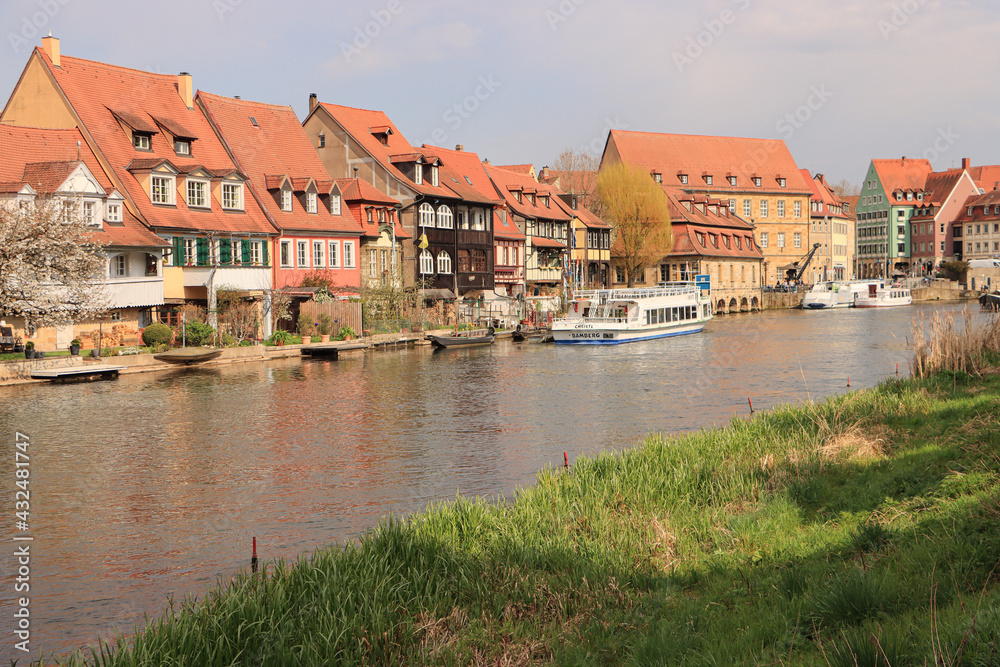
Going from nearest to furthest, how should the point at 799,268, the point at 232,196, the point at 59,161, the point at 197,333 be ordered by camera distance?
1. the point at 59,161
2. the point at 197,333
3. the point at 232,196
4. the point at 799,268

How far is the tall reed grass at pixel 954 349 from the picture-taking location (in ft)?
71.0

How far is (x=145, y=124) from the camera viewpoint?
149 feet

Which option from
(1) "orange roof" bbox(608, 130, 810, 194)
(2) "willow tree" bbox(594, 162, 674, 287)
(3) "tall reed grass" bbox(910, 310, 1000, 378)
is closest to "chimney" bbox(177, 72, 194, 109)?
(3) "tall reed grass" bbox(910, 310, 1000, 378)

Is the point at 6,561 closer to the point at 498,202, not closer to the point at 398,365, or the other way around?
the point at 398,365

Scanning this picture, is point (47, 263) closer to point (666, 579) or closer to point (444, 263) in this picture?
point (666, 579)

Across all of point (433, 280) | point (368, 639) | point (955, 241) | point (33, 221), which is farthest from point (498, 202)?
point (955, 241)

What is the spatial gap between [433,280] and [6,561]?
153 feet

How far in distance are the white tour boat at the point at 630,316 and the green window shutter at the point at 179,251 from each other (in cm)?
2165

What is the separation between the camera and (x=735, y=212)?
4328 inches

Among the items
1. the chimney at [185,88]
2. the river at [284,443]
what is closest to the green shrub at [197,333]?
the river at [284,443]

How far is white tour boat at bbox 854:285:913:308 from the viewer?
3954 inches

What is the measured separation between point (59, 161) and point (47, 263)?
836 centimetres

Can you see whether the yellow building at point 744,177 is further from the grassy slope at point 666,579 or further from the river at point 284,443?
the grassy slope at point 666,579
